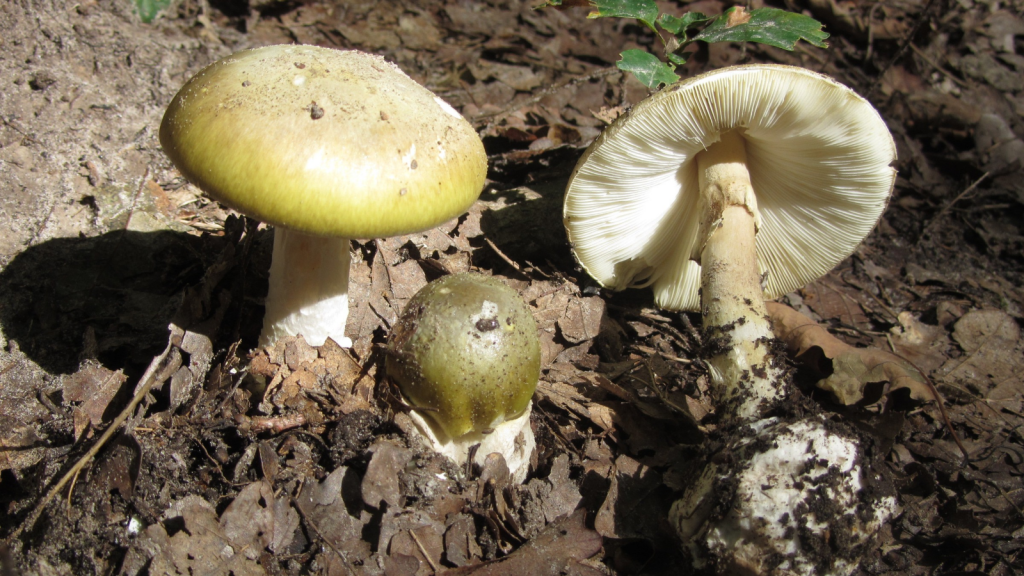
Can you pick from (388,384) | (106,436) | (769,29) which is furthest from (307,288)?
(769,29)

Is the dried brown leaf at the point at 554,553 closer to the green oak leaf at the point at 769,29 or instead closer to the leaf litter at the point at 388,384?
the leaf litter at the point at 388,384

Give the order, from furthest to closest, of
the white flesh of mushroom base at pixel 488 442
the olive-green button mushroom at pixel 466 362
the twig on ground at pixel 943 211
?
the twig on ground at pixel 943 211 → the white flesh of mushroom base at pixel 488 442 → the olive-green button mushroom at pixel 466 362

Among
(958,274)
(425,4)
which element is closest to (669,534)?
(958,274)

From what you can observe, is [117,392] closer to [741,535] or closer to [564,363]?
[564,363]

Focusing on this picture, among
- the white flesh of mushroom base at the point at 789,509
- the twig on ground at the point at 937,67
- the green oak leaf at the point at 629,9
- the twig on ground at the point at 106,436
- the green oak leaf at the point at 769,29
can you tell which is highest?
the green oak leaf at the point at 769,29

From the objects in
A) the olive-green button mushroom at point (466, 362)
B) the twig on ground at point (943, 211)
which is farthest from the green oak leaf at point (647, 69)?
the twig on ground at point (943, 211)

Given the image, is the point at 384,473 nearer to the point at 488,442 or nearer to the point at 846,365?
the point at 488,442

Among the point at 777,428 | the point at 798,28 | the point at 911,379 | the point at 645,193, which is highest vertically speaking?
the point at 798,28
